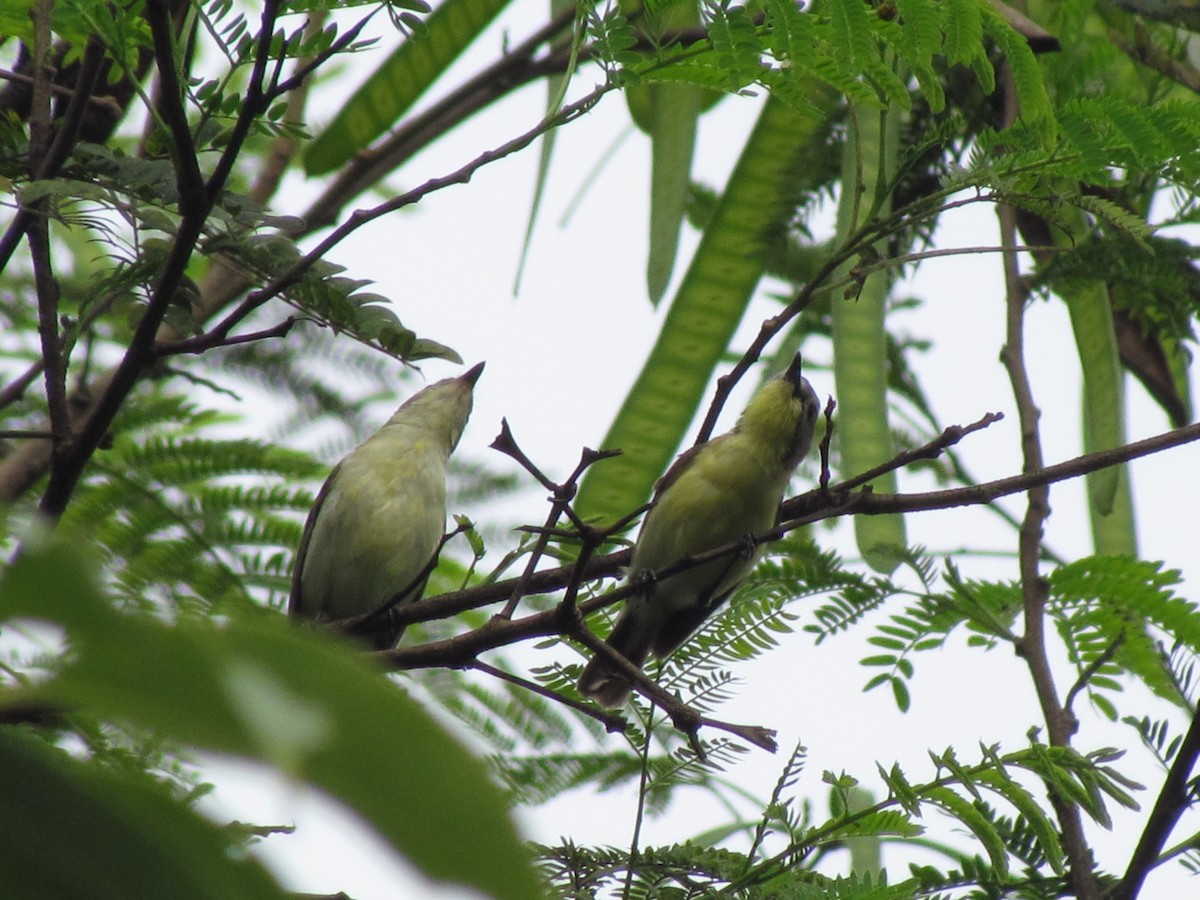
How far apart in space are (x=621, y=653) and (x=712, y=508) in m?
0.58

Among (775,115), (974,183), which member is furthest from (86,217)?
(775,115)

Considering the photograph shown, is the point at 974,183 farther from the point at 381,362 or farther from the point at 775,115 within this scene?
the point at 381,362

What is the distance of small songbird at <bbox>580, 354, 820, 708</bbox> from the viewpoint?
4.46 m

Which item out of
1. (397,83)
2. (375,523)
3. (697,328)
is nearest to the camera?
(697,328)

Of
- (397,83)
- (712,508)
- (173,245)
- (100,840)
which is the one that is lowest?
(100,840)

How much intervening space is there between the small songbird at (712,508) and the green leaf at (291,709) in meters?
3.97

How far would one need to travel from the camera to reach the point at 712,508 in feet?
14.6

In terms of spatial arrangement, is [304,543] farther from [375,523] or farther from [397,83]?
[397,83]

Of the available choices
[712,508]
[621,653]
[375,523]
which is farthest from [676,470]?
[375,523]

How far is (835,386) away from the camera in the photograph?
3371 millimetres

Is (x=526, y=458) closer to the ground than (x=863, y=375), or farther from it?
closer to the ground

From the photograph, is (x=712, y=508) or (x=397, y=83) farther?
(x=712, y=508)

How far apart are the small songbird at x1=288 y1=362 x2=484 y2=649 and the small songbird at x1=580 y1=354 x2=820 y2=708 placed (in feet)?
2.60

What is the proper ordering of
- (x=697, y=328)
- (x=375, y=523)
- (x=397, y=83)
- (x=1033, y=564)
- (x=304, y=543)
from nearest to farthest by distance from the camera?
(x=1033, y=564) < (x=697, y=328) < (x=304, y=543) < (x=397, y=83) < (x=375, y=523)
